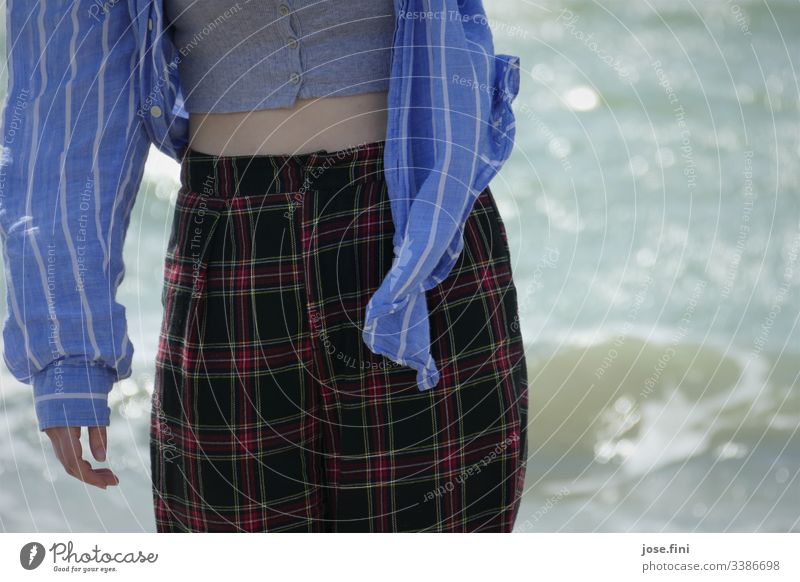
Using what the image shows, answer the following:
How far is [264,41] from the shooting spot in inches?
27.2

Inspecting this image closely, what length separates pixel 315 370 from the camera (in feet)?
2.24

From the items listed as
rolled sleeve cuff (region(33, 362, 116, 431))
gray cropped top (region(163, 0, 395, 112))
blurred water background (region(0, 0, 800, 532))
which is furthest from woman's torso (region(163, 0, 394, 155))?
blurred water background (region(0, 0, 800, 532))

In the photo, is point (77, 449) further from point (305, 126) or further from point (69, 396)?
point (305, 126)

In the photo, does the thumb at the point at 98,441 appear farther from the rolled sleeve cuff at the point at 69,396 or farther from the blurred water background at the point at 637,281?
the blurred water background at the point at 637,281

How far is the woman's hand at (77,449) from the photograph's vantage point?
2.32 ft

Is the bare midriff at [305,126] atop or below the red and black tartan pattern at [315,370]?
atop

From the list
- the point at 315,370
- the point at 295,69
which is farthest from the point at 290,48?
the point at 315,370

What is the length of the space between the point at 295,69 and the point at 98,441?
0.32 m

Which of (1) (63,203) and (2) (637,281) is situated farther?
(2) (637,281)

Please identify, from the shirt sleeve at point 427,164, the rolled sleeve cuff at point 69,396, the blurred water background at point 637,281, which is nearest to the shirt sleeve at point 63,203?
the rolled sleeve cuff at point 69,396

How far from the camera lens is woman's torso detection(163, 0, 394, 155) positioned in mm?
686

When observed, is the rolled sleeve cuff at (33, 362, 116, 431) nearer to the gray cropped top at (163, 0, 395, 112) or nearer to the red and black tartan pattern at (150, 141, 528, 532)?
the red and black tartan pattern at (150, 141, 528, 532)

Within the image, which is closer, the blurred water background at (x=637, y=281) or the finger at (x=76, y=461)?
the finger at (x=76, y=461)

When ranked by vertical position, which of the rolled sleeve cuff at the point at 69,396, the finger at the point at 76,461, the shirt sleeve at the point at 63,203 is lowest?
the finger at the point at 76,461
